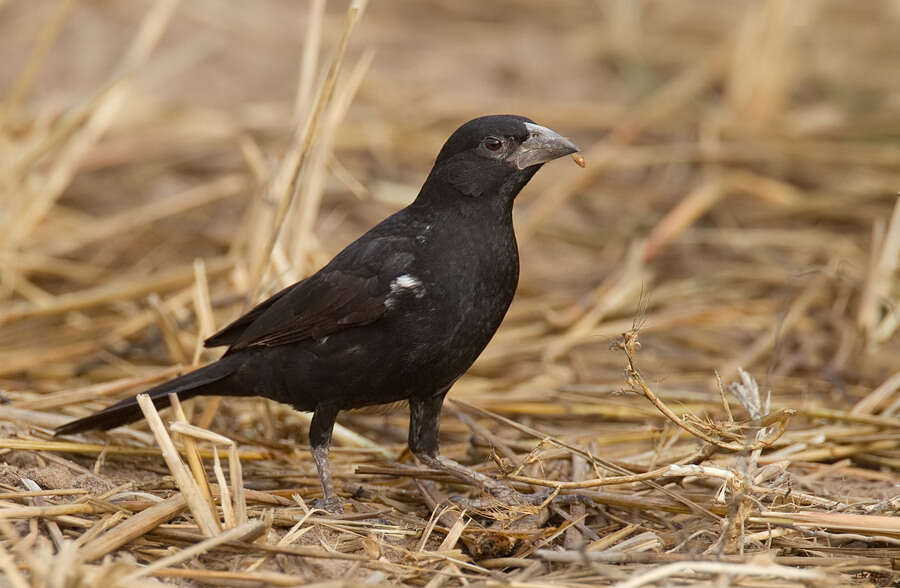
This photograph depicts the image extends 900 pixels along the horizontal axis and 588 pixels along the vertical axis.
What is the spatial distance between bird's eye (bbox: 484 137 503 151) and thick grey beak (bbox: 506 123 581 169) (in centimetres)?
5

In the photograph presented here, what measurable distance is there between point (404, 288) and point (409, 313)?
74mm

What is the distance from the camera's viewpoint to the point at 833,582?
242 centimetres

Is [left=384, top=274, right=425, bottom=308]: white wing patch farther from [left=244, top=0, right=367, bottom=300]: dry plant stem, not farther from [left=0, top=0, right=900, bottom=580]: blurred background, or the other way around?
[left=244, top=0, right=367, bottom=300]: dry plant stem

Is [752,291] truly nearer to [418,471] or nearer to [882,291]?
[882,291]

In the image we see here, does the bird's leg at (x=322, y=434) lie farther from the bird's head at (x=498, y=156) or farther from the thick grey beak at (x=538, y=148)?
the thick grey beak at (x=538, y=148)

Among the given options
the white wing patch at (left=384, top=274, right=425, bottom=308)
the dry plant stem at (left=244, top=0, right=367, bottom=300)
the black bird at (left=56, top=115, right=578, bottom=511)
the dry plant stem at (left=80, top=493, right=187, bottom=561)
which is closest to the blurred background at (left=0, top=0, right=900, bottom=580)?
the dry plant stem at (left=244, top=0, right=367, bottom=300)

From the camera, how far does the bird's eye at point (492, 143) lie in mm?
3311

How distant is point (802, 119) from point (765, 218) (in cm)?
114

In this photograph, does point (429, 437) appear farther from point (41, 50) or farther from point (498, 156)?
point (41, 50)

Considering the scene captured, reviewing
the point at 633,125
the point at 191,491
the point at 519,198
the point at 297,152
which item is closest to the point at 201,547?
the point at 191,491

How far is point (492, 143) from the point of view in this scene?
331cm

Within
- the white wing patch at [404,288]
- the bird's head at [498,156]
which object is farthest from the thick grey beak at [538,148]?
the white wing patch at [404,288]

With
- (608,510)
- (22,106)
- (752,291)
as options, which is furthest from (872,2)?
(608,510)

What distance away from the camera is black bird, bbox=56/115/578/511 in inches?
123
